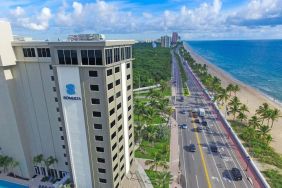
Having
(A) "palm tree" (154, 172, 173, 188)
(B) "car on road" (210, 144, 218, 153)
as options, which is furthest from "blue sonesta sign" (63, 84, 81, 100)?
(B) "car on road" (210, 144, 218, 153)

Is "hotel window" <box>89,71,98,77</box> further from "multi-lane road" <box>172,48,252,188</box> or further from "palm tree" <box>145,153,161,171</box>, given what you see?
"multi-lane road" <box>172,48,252,188</box>

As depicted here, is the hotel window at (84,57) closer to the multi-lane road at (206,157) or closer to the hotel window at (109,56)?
the hotel window at (109,56)

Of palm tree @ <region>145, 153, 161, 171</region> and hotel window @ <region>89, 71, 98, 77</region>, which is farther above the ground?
hotel window @ <region>89, 71, 98, 77</region>

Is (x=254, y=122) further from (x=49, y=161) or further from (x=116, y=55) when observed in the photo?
(x=49, y=161)

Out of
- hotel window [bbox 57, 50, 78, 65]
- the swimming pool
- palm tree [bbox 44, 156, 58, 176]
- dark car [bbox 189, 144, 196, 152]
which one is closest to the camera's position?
hotel window [bbox 57, 50, 78, 65]

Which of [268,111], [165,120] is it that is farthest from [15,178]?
[268,111]

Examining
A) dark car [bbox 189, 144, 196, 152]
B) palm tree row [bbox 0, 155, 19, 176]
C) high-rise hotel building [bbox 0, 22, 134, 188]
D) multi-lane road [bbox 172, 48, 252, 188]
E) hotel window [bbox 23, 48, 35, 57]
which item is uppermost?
hotel window [bbox 23, 48, 35, 57]

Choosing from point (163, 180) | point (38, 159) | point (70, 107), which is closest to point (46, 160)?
point (38, 159)
